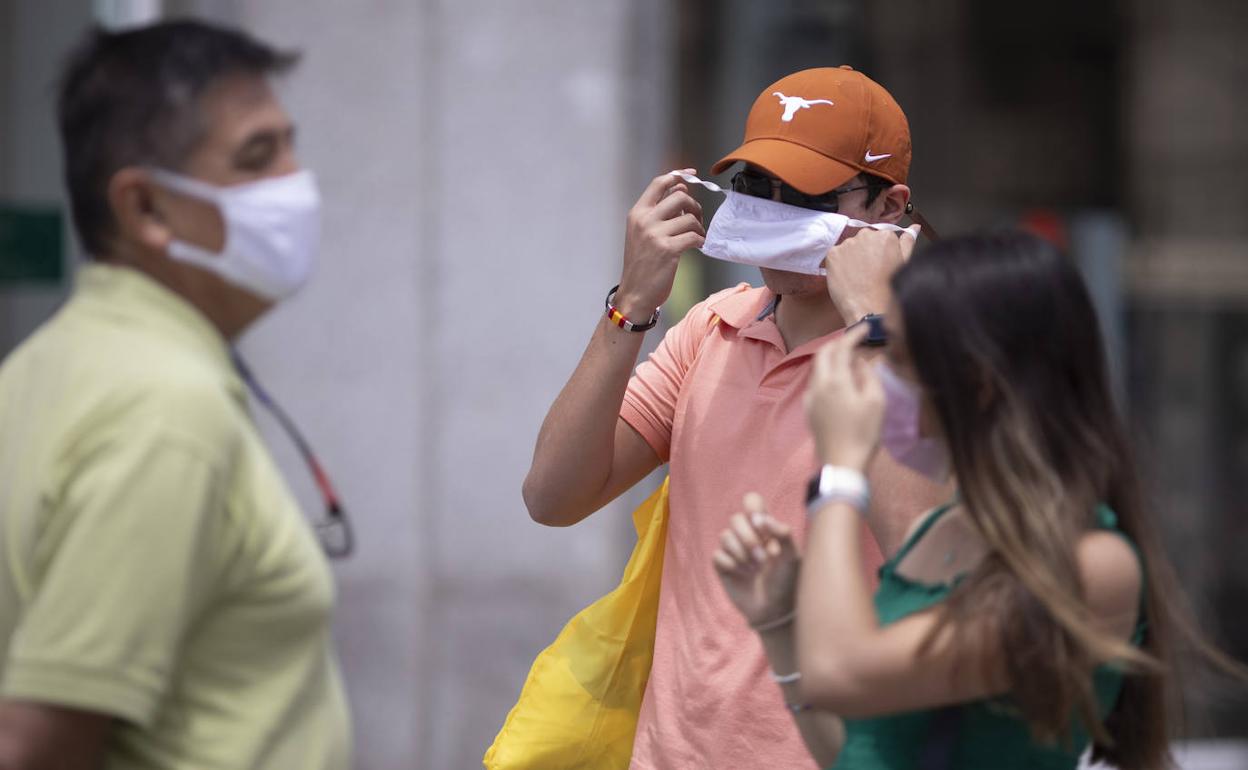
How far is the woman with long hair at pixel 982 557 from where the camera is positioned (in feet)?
6.11

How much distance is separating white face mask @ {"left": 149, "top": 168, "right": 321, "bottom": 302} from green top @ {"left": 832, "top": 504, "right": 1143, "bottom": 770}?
0.89 meters

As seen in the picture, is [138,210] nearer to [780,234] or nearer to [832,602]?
[832,602]

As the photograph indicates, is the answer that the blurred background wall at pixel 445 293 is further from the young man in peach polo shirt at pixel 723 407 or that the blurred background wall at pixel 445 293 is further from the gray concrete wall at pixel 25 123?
the young man in peach polo shirt at pixel 723 407

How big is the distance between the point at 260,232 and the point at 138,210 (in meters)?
0.15

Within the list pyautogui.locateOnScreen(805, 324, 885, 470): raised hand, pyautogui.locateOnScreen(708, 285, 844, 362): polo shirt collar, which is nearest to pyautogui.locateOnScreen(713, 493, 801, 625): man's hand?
pyautogui.locateOnScreen(805, 324, 885, 470): raised hand

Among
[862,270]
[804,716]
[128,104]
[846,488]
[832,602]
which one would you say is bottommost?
[804,716]

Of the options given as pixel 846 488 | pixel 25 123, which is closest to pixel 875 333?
pixel 846 488

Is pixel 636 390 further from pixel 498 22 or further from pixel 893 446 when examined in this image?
pixel 498 22

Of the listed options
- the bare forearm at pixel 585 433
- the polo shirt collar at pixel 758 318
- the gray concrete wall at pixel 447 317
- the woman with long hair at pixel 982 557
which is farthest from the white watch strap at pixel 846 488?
the gray concrete wall at pixel 447 317

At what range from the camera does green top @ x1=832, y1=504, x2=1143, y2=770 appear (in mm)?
1936

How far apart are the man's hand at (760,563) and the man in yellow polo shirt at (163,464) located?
528 mm

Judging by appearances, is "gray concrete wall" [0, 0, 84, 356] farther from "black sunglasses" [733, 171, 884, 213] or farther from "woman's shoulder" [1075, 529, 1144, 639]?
"woman's shoulder" [1075, 529, 1144, 639]

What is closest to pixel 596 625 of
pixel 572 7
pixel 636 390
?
pixel 636 390

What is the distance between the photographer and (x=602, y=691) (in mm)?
2754
